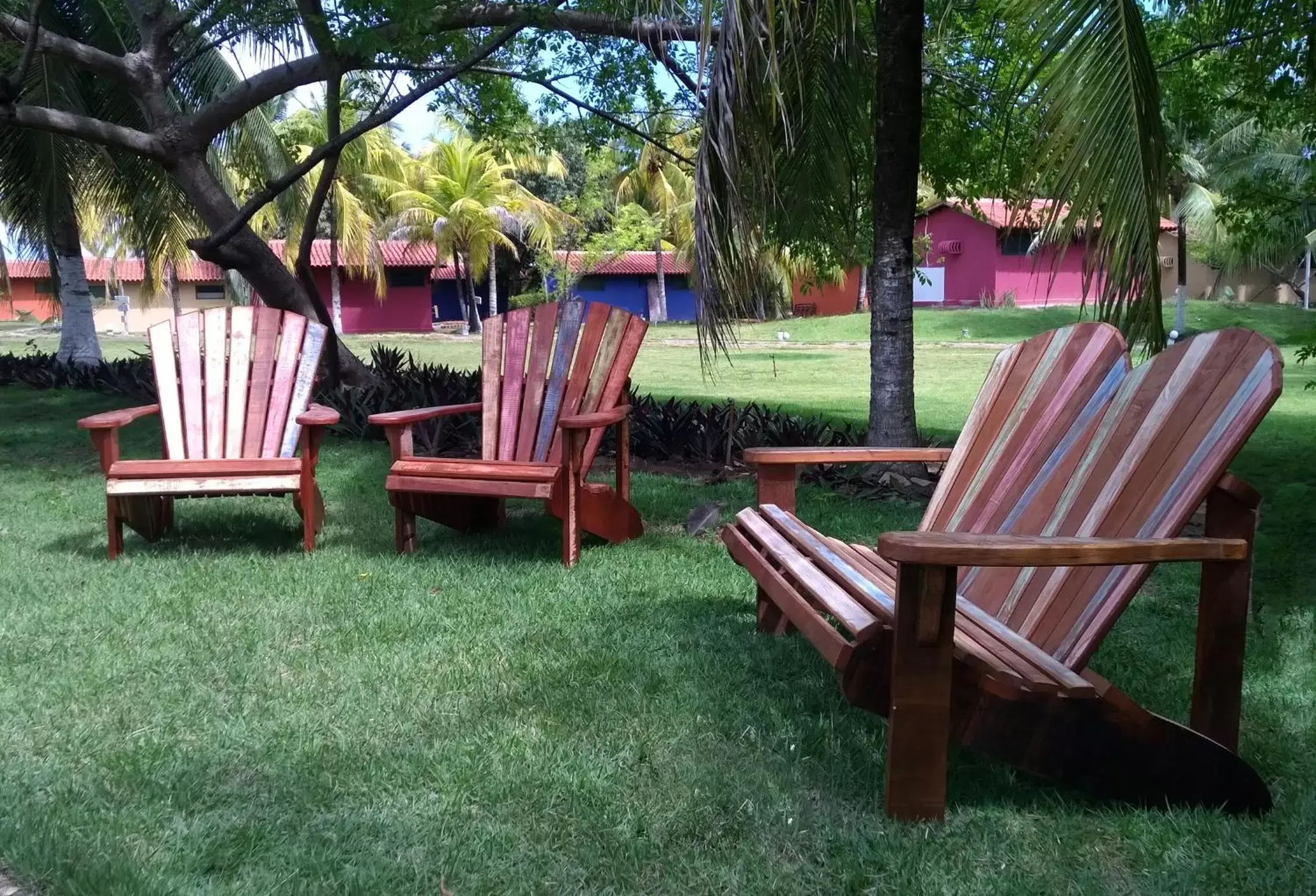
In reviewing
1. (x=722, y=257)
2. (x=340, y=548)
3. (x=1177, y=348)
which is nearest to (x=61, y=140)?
(x=340, y=548)

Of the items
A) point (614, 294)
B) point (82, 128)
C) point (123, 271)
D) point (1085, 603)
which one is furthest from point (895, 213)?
point (123, 271)

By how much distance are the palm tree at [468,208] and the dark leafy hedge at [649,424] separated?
24.4 meters

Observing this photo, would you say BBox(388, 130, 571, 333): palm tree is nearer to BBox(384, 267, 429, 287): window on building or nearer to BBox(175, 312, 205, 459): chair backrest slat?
BBox(384, 267, 429, 287): window on building

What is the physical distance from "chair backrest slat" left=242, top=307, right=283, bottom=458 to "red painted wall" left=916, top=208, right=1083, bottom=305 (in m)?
30.6

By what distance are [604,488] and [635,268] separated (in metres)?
34.9

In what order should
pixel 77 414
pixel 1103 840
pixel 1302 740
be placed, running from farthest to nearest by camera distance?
pixel 77 414 < pixel 1302 740 < pixel 1103 840

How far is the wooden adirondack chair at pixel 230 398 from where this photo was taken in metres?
5.14

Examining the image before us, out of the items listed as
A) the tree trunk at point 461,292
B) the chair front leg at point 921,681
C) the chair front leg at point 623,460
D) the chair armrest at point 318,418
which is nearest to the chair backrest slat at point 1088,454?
the chair front leg at point 921,681

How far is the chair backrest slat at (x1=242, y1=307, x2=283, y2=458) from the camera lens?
18.1 feet

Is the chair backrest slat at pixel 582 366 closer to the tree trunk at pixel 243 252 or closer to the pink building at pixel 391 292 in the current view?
the tree trunk at pixel 243 252

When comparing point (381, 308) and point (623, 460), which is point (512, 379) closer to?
point (623, 460)

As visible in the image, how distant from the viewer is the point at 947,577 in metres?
2.17

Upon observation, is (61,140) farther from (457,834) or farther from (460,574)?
(457,834)

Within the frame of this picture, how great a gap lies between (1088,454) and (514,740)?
65.5 inches
